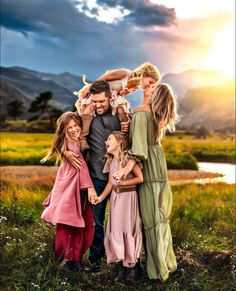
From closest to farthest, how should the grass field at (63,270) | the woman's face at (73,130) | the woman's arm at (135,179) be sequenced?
the woman's arm at (135,179), the woman's face at (73,130), the grass field at (63,270)

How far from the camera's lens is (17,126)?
148ft

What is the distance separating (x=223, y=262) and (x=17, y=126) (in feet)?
131

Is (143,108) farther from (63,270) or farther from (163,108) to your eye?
(63,270)

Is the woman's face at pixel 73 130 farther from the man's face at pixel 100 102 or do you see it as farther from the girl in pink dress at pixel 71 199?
the man's face at pixel 100 102

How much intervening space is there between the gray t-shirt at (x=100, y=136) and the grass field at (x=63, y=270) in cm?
109

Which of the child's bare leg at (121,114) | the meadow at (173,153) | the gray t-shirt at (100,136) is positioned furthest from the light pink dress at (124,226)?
the meadow at (173,153)

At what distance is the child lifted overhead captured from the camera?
5.30m

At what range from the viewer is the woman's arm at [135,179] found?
514 centimetres

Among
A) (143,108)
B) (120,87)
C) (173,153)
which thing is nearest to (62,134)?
(120,87)

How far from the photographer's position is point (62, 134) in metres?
5.42

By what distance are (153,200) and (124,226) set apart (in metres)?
0.39

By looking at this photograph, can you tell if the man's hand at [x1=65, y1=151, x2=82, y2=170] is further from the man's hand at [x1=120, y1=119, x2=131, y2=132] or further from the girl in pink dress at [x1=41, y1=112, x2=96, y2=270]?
the man's hand at [x1=120, y1=119, x2=131, y2=132]

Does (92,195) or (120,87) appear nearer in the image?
(92,195)

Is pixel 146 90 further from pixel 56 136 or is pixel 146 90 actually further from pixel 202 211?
pixel 202 211
